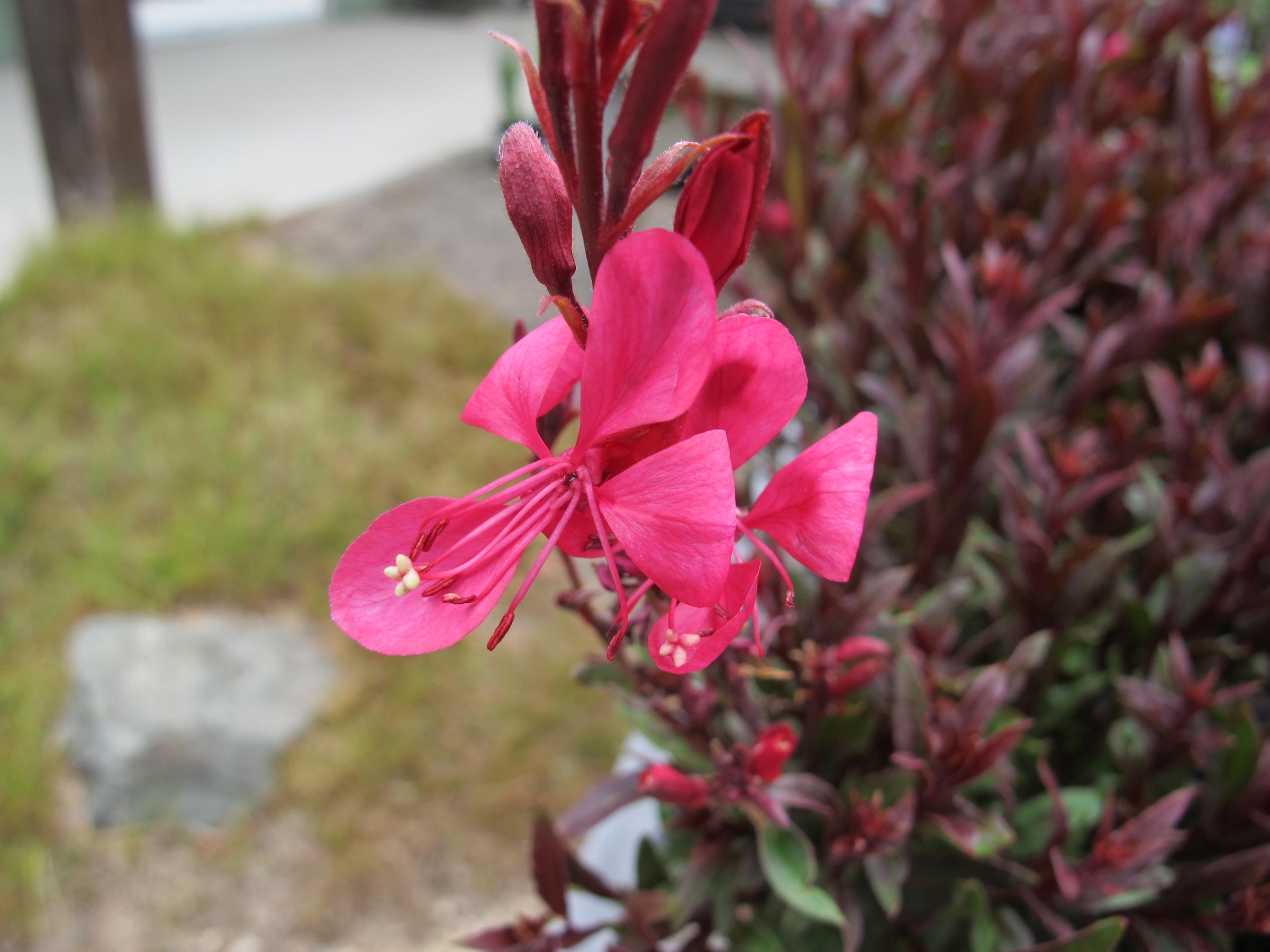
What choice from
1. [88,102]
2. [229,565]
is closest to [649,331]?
[229,565]

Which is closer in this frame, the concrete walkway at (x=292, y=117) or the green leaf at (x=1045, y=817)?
the green leaf at (x=1045, y=817)

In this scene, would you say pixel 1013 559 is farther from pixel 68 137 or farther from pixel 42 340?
pixel 68 137

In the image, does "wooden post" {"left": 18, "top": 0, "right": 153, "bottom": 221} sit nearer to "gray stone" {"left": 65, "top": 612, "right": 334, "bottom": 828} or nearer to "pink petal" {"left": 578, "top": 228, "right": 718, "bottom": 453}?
"gray stone" {"left": 65, "top": 612, "right": 334, "bottom": 828}

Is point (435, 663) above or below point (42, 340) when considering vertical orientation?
below

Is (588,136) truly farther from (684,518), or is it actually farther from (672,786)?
(672,786)

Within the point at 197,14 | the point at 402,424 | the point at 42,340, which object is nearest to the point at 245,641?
the point at 402,424

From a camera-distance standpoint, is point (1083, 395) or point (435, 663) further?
point (435, 663)

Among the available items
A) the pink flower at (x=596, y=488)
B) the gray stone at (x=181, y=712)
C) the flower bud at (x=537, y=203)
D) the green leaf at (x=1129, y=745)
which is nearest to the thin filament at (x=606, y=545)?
the pink flower at (x=596, y=488)

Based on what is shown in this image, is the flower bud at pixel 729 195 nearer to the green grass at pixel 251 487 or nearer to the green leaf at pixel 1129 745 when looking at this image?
the green leaf at pixel 1129 745
